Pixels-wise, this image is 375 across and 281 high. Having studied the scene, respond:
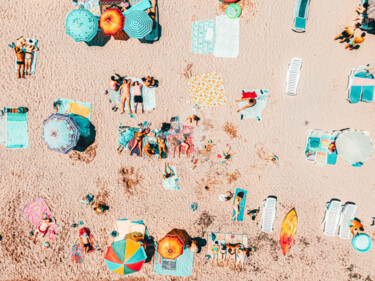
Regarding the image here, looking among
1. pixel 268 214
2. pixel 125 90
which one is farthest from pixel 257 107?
pixel 125 90

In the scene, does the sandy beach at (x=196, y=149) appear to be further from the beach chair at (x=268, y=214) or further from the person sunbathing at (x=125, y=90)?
the person sunbathing at (x=125, y=90)

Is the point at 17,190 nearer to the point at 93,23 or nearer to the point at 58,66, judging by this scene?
the point at 58,66

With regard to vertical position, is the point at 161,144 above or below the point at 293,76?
below

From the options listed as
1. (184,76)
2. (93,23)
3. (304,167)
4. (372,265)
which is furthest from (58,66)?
(372,265)

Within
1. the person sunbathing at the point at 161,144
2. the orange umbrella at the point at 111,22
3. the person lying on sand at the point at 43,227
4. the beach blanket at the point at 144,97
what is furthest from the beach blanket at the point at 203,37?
the person lying on sand at the point at 43,227

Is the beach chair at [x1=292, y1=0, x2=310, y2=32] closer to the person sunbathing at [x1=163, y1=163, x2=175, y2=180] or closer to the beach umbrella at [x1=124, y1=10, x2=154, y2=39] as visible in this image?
the beach umbrella at [x1=124, y1=10, x2=154, y2=39]

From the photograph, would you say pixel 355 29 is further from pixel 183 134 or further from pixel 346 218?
pixel 183 134
